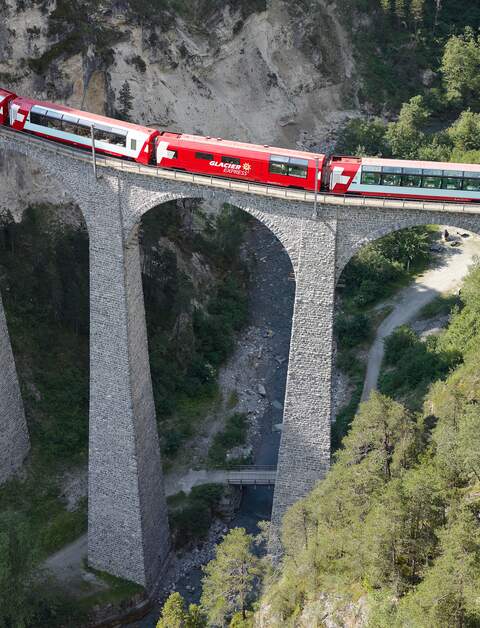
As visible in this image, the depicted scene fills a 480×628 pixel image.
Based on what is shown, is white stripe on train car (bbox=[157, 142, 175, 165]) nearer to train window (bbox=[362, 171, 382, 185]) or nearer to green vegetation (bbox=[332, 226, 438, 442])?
train window (bbox=[362, 171, 382, 185])

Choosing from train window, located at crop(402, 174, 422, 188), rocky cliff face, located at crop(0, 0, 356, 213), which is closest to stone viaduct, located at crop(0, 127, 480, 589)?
train window, located at crop(402, 174, 422, 188)

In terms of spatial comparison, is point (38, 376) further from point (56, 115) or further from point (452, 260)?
point (452, 260)

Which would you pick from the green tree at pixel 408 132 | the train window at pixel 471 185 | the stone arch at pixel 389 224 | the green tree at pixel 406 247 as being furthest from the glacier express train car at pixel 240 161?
the green tree at pixel 408 132

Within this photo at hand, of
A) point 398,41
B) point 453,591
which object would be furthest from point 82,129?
point 398,41

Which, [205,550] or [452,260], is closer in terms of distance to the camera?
[205,550]

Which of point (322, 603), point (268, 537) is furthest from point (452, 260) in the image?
point (322, 603)

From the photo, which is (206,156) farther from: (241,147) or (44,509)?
(44,509)
